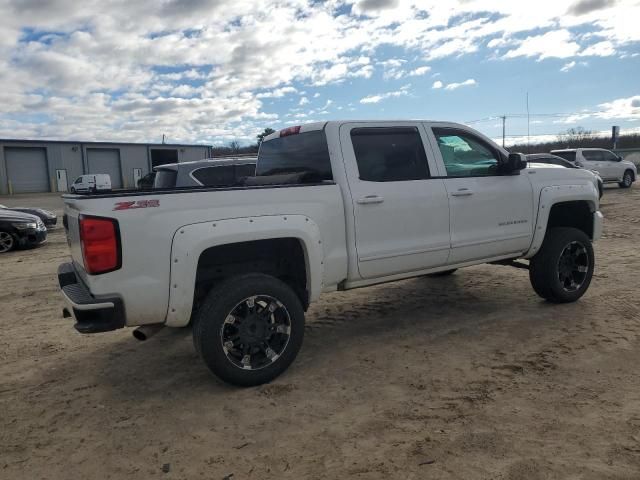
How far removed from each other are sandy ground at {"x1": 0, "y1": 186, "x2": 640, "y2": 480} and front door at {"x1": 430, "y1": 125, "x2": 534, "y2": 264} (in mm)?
788

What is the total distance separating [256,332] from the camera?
3.85m

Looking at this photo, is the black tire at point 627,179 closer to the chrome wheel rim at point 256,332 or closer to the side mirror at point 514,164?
the side mirror at point 514,164

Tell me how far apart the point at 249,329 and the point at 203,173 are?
567 centimetres

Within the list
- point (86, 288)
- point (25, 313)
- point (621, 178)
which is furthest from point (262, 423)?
point (621, 178)

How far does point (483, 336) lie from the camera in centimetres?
478

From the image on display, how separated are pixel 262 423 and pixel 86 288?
1.54m

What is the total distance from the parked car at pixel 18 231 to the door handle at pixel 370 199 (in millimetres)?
10022

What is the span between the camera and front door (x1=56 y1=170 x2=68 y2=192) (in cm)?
4278

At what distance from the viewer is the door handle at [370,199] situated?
4.25 metres

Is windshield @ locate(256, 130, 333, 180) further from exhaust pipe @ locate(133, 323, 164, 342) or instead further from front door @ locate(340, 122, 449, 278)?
exhaust pipe @ locate(133, 323, 164, 342)

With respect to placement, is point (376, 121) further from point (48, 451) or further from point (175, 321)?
point (48, 451)

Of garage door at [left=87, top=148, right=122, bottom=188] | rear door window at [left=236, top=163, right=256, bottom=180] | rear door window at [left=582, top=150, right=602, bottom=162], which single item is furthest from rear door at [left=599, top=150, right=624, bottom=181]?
garage door at [left=87, top=148, right=122, bottom=188]

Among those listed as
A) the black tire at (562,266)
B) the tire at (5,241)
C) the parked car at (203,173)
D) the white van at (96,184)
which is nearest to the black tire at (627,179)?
the parked car at (203,173)

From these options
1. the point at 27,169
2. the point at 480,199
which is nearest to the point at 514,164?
the point at 480,199
